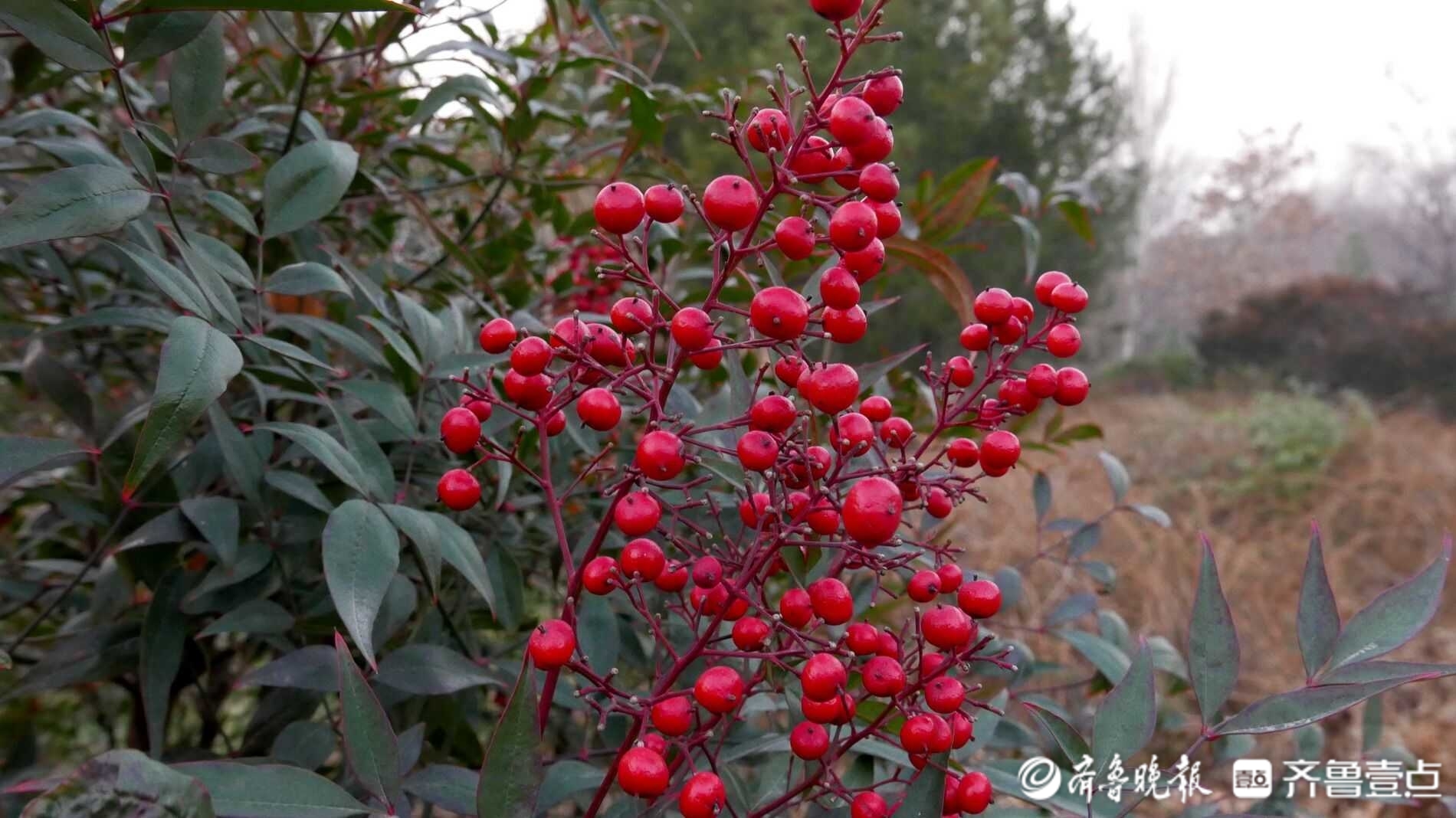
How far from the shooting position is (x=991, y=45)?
29.8ft

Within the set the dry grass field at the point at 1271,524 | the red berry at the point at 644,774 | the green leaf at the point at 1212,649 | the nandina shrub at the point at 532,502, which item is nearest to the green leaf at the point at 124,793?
the nandina shrub at the point at 532,502

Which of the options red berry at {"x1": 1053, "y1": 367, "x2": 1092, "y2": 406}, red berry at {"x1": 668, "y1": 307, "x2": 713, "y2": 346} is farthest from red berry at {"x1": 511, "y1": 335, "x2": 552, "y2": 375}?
red berry at {"x1": 1053, "y1": 367, "x2": 1092, "y2": 406}

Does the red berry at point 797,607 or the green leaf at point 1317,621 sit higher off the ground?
the green leaf at point 1317,621

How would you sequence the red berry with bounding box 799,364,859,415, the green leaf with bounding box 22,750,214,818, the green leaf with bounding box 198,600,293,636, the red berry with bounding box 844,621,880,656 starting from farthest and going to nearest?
the green leaf with bounding box 198,600,293,636
the red berry with bounding box 844,621,880,656
the red berry with bounding box 799,364,859,415
the green leaf with bounding box 22,750,214,818

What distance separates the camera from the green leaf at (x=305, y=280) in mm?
749

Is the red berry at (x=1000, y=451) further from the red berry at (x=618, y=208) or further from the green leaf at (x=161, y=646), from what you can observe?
the green leaf at (x=161, y=646)

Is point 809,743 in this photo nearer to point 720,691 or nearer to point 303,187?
point 720,691

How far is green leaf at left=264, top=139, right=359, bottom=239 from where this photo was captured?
0.75 meters

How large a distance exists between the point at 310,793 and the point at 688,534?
0.49m

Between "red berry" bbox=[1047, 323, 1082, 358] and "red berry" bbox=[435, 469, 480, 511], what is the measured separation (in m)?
0.50

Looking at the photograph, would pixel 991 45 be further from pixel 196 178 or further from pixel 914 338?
pixel 196 178

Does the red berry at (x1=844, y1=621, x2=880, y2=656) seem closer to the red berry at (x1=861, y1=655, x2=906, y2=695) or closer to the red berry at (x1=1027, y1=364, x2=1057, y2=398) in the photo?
the red berry at (x1=861, y1=655, x2=906, y2=695)

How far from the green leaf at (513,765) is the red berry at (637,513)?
128mm

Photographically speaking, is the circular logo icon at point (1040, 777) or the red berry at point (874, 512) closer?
the red berry at point (874, 512)
